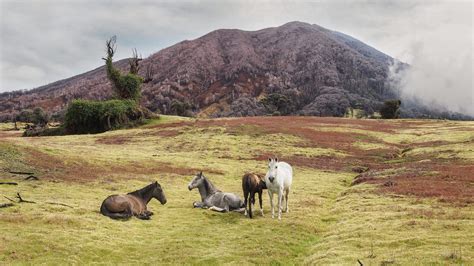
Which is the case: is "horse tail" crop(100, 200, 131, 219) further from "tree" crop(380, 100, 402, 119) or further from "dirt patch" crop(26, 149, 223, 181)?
"tree" crop(380, 100, 402, 119)

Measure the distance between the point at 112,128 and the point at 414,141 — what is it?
65.2 m

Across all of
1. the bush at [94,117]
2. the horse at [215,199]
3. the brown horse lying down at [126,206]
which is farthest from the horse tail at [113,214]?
the bush at [94,117]

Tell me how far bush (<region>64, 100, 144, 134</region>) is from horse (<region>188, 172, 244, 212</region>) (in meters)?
76.8

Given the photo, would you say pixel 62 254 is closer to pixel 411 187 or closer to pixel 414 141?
pixel 411 187

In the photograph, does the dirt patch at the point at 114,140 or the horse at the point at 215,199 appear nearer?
the horse at the point at 215,199

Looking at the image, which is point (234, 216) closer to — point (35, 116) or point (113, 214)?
point (113, 214)

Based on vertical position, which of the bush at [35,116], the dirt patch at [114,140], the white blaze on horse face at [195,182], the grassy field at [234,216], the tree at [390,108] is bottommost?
the grassy field at [234,216]

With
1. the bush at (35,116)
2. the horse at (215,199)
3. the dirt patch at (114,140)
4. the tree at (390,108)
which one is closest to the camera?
the horse at (215,199)

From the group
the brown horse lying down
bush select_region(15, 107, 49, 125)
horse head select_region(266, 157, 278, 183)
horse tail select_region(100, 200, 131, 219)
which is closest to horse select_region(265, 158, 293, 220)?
horse head select_region(266, 157, 278, 183)

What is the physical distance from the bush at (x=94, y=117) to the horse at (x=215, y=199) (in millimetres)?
76841

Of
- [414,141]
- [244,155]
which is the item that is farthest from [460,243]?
[414,141]

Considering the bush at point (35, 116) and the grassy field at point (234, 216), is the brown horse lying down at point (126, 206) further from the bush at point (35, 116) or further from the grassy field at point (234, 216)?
the bush at point (35, 116)

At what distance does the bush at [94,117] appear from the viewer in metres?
103

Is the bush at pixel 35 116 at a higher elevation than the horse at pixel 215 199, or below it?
higher
